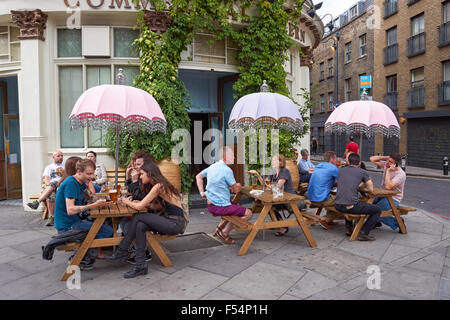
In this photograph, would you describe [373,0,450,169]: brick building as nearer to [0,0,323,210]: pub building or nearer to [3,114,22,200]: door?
[0,0,323,210]: pub building

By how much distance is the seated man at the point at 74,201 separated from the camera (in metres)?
4.29

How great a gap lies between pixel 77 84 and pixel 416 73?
2077 cm

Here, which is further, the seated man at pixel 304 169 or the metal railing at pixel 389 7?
the metal railing at pixel 389 7

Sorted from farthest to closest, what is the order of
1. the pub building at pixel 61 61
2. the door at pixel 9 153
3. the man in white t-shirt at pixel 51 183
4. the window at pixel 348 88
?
the window at pixel 348 88, the door at pixel 9 153, the pub building at pixel 61 61, the man in white t-shirt at pixel 51 183

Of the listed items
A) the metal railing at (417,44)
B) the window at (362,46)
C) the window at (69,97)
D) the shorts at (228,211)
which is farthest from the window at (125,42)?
the window at (362,46)

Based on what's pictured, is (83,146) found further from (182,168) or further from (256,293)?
(256,293)

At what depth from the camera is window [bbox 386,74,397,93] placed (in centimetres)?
2422

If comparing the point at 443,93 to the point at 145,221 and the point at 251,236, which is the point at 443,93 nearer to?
the point at 251,236

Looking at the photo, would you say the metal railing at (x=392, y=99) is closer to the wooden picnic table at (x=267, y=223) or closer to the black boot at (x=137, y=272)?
the wooden picnic table at (x=267, y=223)

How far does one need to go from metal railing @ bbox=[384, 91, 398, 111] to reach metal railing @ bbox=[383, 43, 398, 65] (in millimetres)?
2171

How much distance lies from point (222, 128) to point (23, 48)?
5.66 meters

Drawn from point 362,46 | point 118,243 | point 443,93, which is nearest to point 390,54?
point 362,46

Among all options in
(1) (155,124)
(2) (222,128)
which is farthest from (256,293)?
(2) (222,128)

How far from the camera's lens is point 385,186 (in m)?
6.71
